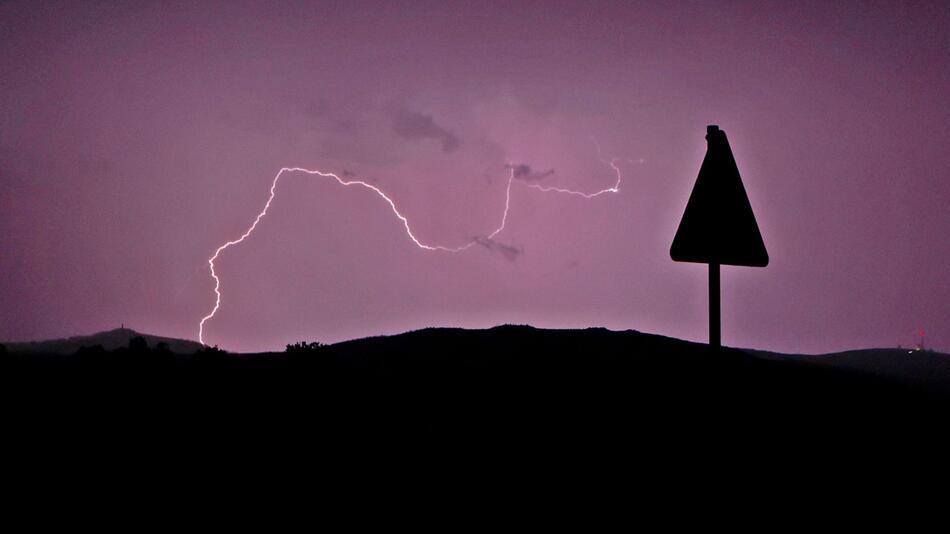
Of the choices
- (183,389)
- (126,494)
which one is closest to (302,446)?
(126,494)

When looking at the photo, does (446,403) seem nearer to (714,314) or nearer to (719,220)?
(714,314)

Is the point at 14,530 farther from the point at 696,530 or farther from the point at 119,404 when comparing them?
the point at 696,530

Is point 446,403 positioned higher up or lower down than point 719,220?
lower down

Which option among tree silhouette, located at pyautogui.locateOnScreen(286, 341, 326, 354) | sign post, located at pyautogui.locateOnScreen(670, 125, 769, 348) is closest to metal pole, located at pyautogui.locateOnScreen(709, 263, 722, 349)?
sign post, located at pyautogui.locateOnScreen(670, 125, 769, 348)

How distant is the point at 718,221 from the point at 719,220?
0.04ft

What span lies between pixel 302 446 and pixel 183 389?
8.83ft

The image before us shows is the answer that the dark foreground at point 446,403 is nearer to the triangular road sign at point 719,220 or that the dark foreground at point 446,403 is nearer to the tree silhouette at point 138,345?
the tree silhouette at point 138,345

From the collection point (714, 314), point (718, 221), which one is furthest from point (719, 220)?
point (714, 314)

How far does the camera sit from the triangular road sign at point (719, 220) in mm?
4809

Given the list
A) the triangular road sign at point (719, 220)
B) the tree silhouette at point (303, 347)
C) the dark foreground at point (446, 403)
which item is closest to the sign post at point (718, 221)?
the triangular road sign at point (719, 220)

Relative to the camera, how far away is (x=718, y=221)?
15.9ft

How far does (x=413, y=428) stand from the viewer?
8.04 m

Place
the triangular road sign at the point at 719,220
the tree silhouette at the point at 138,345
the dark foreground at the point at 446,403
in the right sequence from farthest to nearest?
1. the tree silhouette at the point at 138,345
2. the dark foreground at the point at 446,403
3. the triangular road sign at the point at 719,220

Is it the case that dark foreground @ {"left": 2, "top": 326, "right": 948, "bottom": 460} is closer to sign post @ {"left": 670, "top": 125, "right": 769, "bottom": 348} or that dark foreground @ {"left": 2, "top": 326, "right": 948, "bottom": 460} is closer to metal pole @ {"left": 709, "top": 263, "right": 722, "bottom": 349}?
metal pole @ {"left": 709, "top": 263, "right": 722, "bottom": 349}
